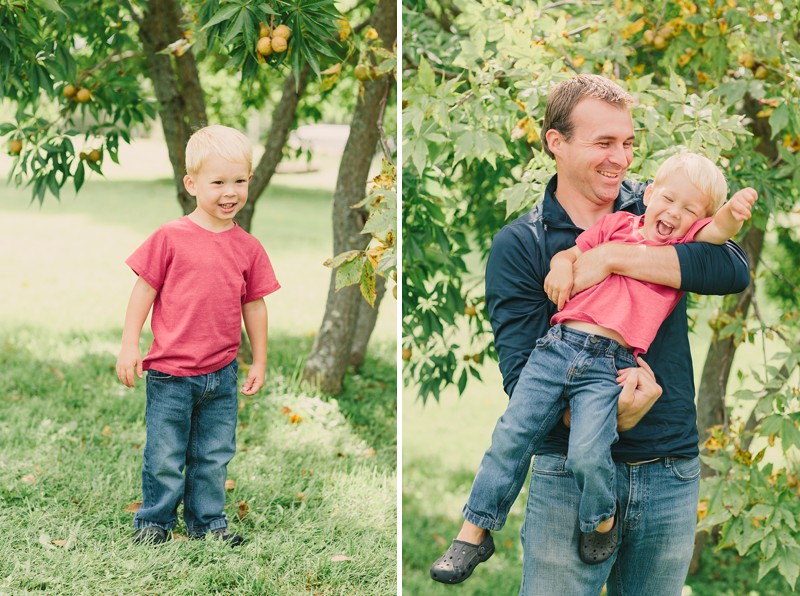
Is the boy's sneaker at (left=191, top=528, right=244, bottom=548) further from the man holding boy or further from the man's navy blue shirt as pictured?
the man's navy blue shirt

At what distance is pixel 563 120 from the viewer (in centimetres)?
223

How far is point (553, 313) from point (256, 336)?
1.24 meters

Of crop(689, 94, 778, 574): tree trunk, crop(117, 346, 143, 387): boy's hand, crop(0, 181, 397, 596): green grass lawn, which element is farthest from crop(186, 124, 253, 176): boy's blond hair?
crop(689, 94, 778, 574): tree trunk

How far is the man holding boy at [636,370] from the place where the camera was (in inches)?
83.0

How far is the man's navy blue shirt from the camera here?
2.11 m

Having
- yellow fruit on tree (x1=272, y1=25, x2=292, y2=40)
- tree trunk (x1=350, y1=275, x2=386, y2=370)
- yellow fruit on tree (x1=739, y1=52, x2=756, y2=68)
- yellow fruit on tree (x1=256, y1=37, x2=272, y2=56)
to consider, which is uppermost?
yellow fruit on tree (x1=272, y1=25, x2=292, y2=40)

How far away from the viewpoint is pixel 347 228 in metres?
5.12

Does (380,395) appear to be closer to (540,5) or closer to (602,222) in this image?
(540,5)

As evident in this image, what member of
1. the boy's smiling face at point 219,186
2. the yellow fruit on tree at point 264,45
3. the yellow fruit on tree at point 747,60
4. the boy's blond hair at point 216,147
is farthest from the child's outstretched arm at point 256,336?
the yellow fruit on tree at point 747,60

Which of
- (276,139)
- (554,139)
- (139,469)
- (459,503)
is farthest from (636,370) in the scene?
(459,503)

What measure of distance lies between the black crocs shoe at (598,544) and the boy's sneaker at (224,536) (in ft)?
4.98

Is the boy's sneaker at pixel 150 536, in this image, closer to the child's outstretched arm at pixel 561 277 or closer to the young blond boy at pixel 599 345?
the young blond boy at pixel 599 345

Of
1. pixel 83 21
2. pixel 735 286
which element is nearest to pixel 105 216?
pixel 83 21

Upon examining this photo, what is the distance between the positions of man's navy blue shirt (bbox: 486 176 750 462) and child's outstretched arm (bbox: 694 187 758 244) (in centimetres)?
3
